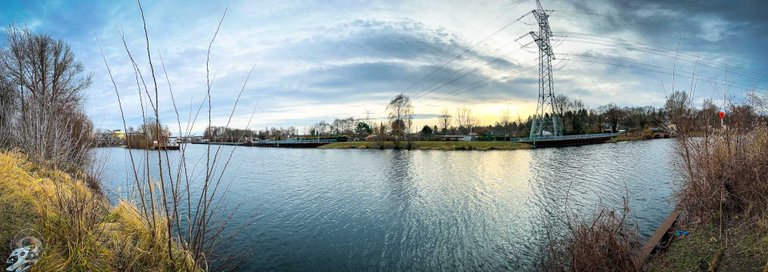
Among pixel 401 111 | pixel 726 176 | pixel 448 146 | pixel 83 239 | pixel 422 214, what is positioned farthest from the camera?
pixel 401 111

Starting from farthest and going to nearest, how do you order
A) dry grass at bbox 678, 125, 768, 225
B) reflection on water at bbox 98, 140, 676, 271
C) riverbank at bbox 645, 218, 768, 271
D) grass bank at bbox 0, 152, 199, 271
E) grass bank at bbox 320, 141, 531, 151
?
grass bank at bbox 320, 141, 531, 151 → reflection on water at bbox 98, 140, 676, 271 → dry grass at bbox 678, 125, 768, 225 → riverbank at bbox 645, 218, 768, 271 → grass bank at bbox 0, 152, 199, 271

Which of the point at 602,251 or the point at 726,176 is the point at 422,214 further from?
the point at 726,176

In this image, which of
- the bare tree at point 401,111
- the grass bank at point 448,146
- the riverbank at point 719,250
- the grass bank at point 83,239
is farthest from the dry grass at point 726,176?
the bare tree at point 401,111

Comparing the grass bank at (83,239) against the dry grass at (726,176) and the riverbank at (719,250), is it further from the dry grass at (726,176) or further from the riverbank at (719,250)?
the dry grass at (726,176)

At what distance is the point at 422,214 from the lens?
13.6 metres

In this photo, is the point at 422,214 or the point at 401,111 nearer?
the point at 422,214

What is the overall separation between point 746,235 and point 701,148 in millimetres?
3516

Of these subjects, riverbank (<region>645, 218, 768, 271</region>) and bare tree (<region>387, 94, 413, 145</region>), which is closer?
riverbank (<region>645, 218, 768, 271</region>)

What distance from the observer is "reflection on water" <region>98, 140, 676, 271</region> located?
9156 mm

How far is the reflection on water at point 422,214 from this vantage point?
9.16m

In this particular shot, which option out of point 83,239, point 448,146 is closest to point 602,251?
point 83,239

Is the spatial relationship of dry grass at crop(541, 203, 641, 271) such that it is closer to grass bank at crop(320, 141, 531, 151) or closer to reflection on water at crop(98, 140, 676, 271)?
reflection on water at crop(98, 140, 676, 271)

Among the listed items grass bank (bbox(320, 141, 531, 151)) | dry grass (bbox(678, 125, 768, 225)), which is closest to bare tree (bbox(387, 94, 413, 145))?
grass bank (bbox(320, 141, 531, 151))

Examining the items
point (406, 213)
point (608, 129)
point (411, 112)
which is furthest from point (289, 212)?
point (608, 129)
